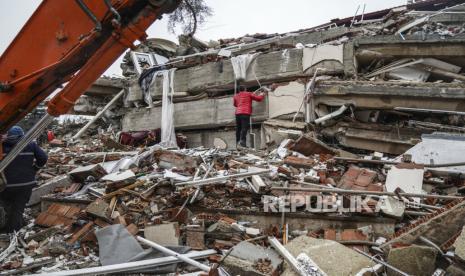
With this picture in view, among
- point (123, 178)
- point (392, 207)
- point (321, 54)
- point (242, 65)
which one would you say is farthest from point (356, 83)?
point (123, 178)

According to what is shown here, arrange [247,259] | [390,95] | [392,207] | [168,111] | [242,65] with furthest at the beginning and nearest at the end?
1. [168,111]
2. [242,65]
3. [390,95]
4. [392,207]
5. [247,259]

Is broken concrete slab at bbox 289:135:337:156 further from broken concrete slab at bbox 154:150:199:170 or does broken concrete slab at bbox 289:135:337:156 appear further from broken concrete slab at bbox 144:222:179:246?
broken concrete slab at bbox 144:222:179:246

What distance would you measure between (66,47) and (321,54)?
771cm

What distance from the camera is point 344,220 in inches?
183

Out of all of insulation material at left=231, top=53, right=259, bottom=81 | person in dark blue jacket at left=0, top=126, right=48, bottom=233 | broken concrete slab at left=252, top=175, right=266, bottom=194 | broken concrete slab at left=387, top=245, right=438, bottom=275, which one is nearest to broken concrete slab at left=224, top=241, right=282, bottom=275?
broken concrete slab at left=387, top=245, right=438, bottom=275

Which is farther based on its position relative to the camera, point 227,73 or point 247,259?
point 227,73

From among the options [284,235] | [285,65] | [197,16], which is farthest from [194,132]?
[197,16]

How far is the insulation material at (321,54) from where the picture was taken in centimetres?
938

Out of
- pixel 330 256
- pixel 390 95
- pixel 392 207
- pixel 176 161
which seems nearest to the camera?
pixel 330 256

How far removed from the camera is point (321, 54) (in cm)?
953

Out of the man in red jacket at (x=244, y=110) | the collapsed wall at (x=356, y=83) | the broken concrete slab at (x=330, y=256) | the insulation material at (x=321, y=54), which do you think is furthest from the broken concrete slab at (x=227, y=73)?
the broken concrete slab at (x=330, y=256)

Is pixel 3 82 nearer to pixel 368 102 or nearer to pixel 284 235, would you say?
pixel 284 235

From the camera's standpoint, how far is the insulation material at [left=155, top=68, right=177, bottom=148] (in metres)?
11.6

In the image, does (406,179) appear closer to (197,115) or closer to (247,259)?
(247,259)
